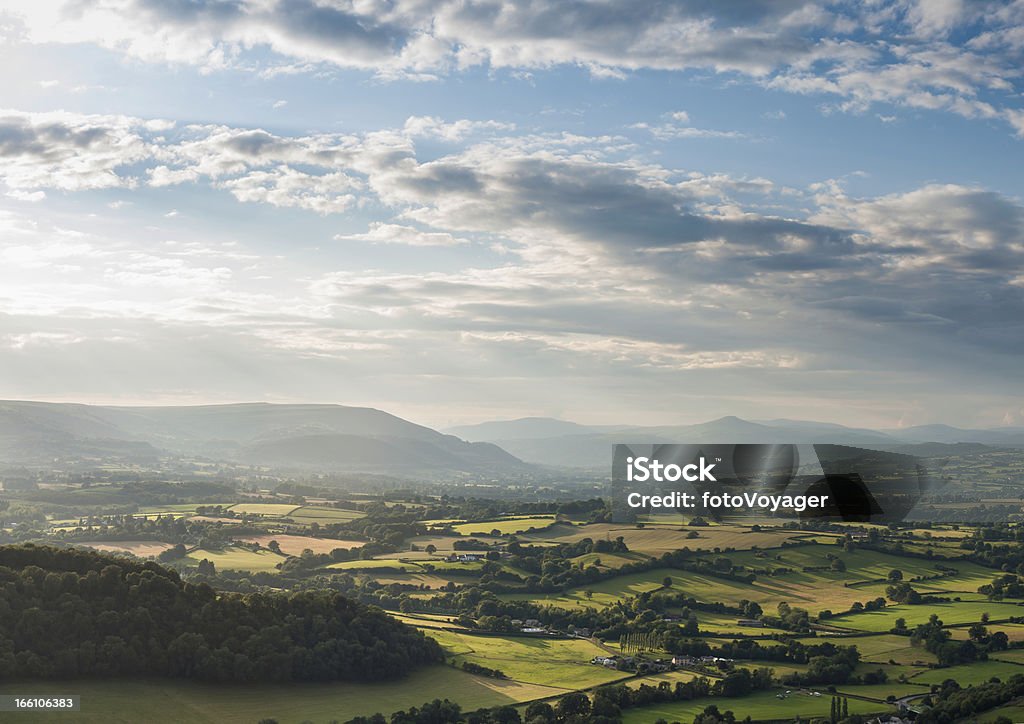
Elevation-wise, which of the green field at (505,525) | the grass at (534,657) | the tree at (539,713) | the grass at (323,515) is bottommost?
the grass at (534,657)

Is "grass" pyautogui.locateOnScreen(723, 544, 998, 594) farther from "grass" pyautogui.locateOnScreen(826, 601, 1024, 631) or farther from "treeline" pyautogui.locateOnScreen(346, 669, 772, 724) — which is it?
"treeline" pyautogui.locateOnScreen(346, 669, 772, 724)

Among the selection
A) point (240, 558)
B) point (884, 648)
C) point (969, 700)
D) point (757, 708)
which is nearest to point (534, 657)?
point (757, 708)

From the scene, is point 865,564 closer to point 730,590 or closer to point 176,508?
point 730,590

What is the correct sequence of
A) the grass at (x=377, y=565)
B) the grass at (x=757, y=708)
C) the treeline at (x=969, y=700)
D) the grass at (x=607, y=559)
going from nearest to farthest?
the treeline at (x=969, y=700) < the grass at (x=757, y=708) < the grass at (x=607, y=559) < the grass at (x=377, y=565)

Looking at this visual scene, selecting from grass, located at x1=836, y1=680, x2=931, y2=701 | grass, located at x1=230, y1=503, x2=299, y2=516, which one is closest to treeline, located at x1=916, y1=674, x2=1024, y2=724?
grass, located at x1=836, y1=680, x2=931, y2=701

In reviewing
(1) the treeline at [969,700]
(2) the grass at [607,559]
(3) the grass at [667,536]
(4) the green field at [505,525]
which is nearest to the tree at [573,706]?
(1) the treeline at [969,700]

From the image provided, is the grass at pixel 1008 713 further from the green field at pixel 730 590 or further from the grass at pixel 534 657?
the green field at pixel 730 590
